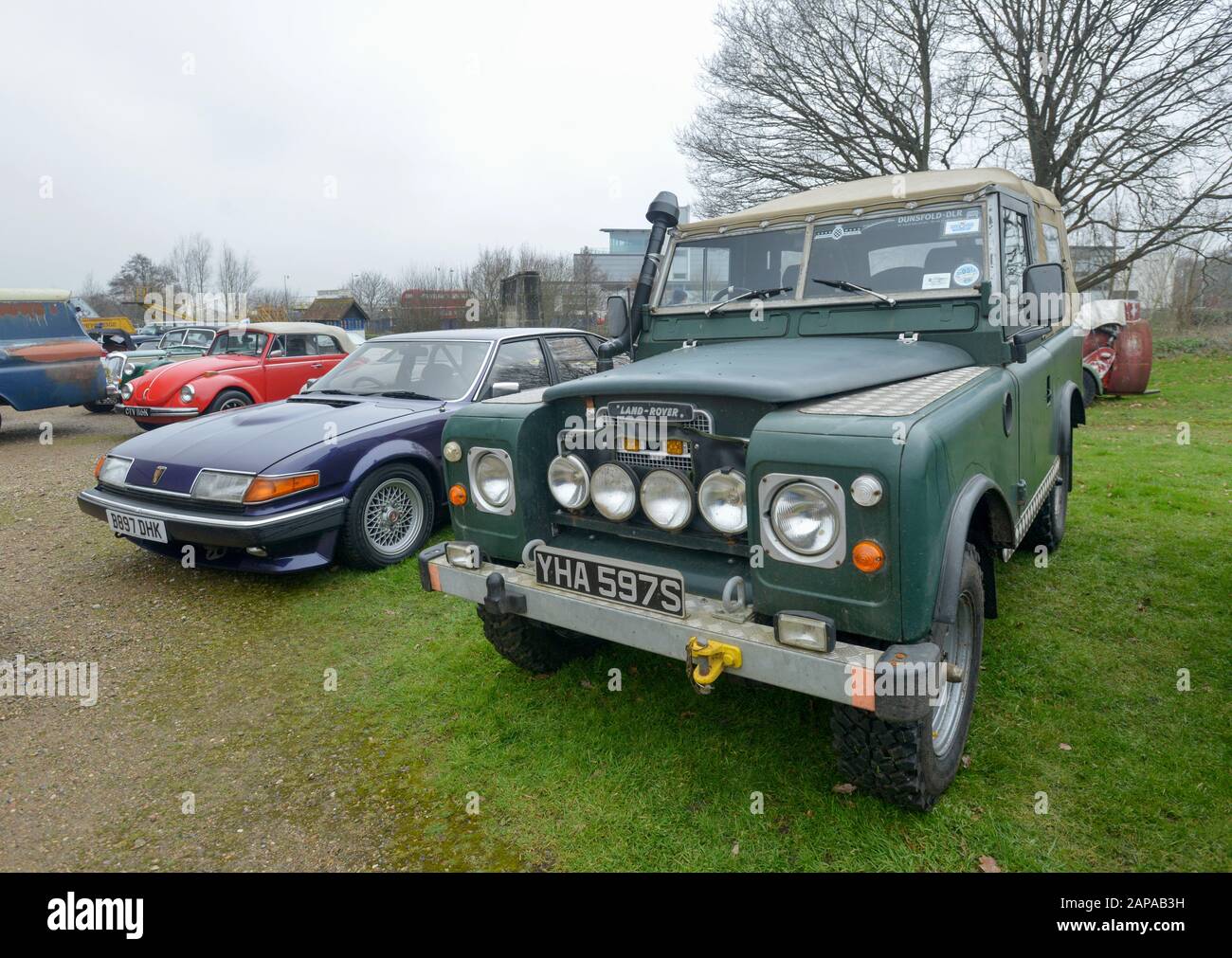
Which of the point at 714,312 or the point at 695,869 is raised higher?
the point at 714,312

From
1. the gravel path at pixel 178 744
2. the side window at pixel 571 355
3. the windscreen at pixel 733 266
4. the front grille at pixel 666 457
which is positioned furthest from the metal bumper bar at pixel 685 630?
the side window at pixel 571 355

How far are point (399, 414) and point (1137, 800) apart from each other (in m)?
4.68

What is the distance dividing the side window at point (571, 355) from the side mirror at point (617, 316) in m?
2.04

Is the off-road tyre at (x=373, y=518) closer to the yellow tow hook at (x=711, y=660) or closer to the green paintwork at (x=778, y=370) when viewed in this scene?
the green paintwork at (x=778, y=370)

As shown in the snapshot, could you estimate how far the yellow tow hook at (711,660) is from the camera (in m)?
2.31

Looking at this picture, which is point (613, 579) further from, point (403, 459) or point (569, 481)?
point (403, 459)

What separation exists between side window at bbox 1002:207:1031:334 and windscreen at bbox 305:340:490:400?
3729 mm

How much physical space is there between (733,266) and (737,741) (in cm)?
241

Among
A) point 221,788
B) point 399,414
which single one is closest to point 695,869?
point 221,788

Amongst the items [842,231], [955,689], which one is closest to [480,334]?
[842,231]

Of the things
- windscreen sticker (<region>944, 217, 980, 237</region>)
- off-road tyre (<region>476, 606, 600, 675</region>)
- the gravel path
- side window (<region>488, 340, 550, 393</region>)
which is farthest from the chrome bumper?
windscreen sticker (<region>944, 217, 980, 237</region>)

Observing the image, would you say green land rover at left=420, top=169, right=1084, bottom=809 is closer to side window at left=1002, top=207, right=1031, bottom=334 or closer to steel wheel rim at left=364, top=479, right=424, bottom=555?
side window at left=1002, top=207, right=1031, bottom=334
